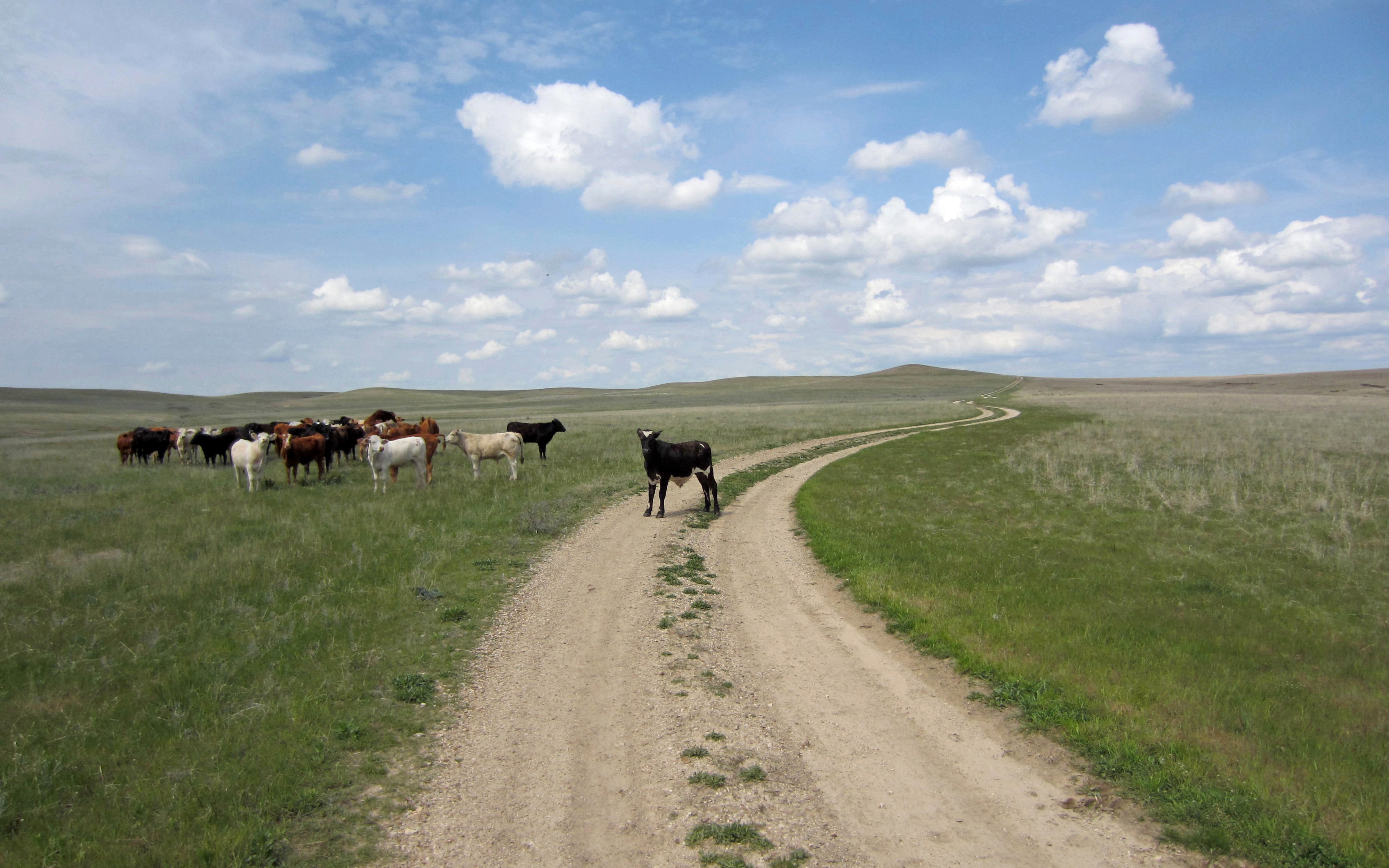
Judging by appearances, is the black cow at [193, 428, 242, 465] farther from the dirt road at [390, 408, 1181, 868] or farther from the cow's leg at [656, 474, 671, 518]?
the dirt road at [390, 408, 1181, 868]

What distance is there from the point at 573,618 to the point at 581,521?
678 centimetres

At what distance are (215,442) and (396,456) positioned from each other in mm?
12689

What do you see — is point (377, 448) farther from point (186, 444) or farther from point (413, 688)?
point (186, 444)

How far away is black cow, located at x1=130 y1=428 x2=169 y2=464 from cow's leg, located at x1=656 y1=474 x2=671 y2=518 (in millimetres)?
25094

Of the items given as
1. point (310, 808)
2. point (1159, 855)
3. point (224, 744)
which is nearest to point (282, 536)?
point (224, 744)

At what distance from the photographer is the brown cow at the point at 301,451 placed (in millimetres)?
22656

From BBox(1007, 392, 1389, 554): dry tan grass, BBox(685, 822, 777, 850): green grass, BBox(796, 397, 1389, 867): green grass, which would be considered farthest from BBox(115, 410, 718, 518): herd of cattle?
BBox(685, 822, 777, 850): green grass

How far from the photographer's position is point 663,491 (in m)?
17.5

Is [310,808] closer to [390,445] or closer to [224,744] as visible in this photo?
[224,744]

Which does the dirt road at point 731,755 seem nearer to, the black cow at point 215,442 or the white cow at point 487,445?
the white cow at point 487,445

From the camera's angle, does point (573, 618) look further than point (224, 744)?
Yes

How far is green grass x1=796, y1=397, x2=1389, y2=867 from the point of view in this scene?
5.79 meters

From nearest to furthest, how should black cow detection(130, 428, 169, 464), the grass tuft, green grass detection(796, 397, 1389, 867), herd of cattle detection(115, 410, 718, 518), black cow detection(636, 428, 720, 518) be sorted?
1. green grass detection(796, 397, 1389, 867)
2. the grass tuft
3. black cow detection(636, 428, 720, 518)
4. herd of cattle detection(115, 410, 718, 518)
5. black cow detection(130, 428, 169, 464)

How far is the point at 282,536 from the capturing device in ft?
47.4
